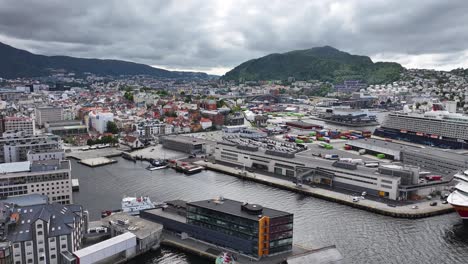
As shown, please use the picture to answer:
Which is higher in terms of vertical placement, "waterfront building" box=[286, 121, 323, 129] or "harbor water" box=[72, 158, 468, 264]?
"waterfront building" box=[286, 121, 323, 129]

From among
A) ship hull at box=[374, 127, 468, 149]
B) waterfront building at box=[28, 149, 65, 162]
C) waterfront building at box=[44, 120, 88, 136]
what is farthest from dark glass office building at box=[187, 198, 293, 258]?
waterfront building at box=[44, 120, 88, 136]

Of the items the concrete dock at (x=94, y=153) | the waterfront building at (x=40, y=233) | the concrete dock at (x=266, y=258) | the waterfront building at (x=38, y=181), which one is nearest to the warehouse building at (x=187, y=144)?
the concrete dock at (x=94, y=153)

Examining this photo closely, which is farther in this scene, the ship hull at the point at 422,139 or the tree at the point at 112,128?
the tree at the point at 112,128

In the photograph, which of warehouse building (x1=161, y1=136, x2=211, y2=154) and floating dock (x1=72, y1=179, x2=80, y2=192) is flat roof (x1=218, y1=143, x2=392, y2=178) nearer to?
warehouse building (x1=161, y1=136, x2=211, y2=154)

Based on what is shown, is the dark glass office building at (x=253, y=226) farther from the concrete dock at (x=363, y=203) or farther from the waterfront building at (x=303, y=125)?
the waterfront building at (x=303, y=125)

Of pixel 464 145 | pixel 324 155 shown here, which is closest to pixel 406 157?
pixel 324 155

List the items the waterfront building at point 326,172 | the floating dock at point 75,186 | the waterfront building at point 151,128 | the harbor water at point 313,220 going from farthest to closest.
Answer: the waterfront building at point 151,128 → the floating dock at point 75,186 → the waterfront building at point 326,172 → the harbor water at point 313,220

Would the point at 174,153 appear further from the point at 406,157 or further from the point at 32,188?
the point at 406,157

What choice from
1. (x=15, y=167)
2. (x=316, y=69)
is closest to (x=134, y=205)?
(x=15, y=167)
